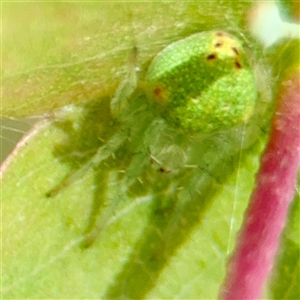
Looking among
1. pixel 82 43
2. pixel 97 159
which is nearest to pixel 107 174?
pixel 97 159

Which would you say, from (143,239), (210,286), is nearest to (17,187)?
(143,239)

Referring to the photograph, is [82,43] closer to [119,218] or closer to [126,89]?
[126,89]

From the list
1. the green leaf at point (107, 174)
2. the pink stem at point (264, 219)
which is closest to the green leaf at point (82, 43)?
→ the green leaf at point (107, 174)

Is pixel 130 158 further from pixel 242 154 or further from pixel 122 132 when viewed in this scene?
pixel 242 154

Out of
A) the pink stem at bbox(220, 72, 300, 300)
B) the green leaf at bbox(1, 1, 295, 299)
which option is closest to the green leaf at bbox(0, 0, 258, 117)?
the green leaf at bbox(1, 1, 295, 299)

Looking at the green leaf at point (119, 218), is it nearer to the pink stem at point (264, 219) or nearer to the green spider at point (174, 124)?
the green spider at point (174, 124)
